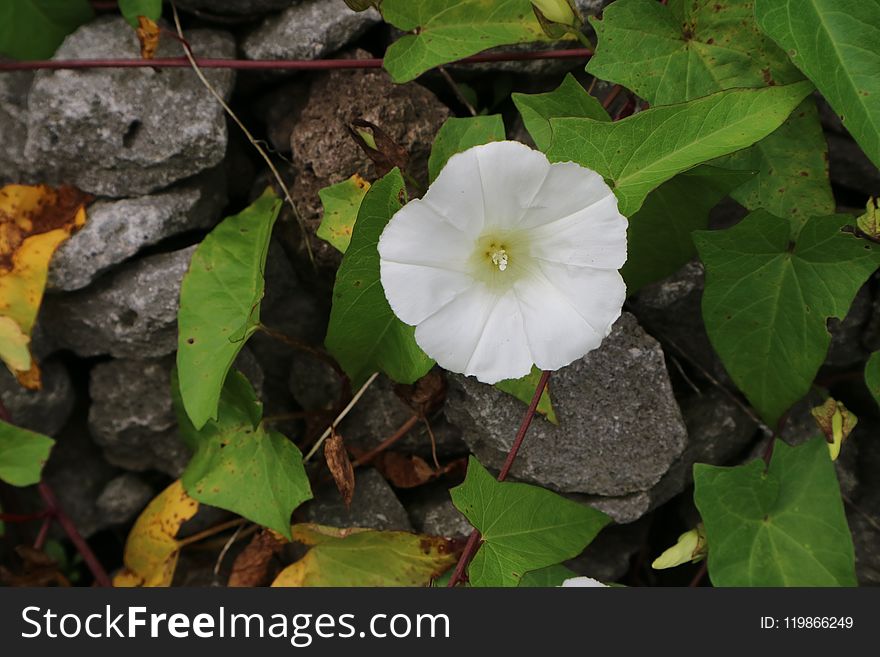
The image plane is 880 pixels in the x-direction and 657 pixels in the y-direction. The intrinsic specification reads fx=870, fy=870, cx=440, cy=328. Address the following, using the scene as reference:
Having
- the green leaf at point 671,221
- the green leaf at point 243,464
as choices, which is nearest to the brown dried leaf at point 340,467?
the green leaf at point 243,464

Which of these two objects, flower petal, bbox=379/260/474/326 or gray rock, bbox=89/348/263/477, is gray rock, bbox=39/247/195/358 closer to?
gray rock, bbox=89/348/263/477

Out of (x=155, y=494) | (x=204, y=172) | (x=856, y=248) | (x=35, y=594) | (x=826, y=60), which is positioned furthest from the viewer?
(x=155, y=494)

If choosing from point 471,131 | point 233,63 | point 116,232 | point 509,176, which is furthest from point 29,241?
point 509,176

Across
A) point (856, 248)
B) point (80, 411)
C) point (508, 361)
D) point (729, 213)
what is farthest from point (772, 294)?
point (80, 411)

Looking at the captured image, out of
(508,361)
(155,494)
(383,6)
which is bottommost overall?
(155,494)

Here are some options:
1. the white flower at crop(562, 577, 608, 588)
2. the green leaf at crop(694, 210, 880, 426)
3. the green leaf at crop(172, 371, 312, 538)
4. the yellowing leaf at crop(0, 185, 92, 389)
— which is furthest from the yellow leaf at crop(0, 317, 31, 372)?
the green leaf at crop(694, 210, 880, 426)

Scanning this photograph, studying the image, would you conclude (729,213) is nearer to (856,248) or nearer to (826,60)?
(856,248)
